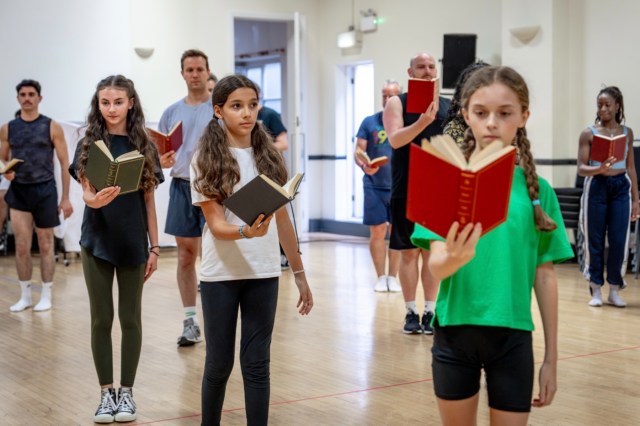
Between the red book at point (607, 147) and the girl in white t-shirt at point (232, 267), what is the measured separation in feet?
13.4

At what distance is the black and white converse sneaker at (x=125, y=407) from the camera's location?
3824 mm

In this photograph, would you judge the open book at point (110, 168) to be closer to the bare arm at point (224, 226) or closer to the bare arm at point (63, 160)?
the bare arm at point (224, 226)

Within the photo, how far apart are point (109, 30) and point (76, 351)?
6.56m

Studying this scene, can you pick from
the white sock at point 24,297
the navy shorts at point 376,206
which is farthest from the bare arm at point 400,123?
the white sock at point 24,297

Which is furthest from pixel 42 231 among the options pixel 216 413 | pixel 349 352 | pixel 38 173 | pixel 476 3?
pixel 476 3

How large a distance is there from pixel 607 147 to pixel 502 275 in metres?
4.73

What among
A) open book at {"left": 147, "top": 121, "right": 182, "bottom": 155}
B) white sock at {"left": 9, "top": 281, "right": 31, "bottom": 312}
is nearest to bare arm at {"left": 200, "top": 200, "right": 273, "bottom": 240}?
open book at {"left": 147, "top": 121, "right": 182, "bottom": 155}

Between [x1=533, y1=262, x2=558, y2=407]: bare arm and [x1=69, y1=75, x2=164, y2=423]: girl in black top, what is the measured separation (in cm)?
202

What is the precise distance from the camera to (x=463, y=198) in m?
1.88

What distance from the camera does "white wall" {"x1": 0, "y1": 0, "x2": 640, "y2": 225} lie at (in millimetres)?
9141

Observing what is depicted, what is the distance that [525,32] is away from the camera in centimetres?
931

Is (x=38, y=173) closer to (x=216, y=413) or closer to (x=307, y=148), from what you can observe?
(x=216, y=413)

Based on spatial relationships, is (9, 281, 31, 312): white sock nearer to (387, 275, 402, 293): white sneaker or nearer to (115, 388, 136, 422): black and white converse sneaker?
(387, 275, 402, 293): white sneaker

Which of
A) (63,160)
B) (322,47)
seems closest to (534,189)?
(63,160)
